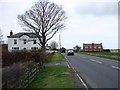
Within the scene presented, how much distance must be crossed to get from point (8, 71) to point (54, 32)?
6830cm

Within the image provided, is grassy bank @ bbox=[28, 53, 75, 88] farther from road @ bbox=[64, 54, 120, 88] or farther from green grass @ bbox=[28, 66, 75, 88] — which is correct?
road @ bbox=[64, 54, 120, 88]

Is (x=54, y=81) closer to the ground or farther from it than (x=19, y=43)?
closer to the ground

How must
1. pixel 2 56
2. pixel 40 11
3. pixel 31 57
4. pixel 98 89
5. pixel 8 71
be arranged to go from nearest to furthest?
pixel 8 71
pixel 98 89
pixel 2 56
pixel 31 57
pixel 40 11

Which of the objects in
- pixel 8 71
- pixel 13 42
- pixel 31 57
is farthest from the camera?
pixel 13 42

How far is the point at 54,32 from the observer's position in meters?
80.2

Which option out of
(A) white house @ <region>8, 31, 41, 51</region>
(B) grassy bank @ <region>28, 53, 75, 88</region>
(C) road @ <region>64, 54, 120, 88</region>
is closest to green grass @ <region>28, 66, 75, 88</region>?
(B) grassy bank @ <region>28, 53, 75, 88</region>

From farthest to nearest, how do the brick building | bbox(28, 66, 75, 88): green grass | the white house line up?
the brick building → the white house → bbox(28, 66, 75, 88): green grass

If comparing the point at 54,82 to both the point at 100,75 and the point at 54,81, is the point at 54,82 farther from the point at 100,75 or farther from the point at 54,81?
the point at 100,75

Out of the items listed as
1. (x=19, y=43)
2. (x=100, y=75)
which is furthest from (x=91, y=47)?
(x=100, y=75)

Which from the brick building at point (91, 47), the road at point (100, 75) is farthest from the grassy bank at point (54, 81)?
the brick building at point (91, 47)

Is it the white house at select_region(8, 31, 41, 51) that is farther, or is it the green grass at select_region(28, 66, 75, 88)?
the white house at select_region(8, 31, 41, 51)

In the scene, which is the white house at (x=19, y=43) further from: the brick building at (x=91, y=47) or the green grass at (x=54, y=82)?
the green grass at (x=54, y=82)

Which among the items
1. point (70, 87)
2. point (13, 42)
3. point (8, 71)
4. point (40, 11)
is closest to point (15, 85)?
point (8, 71)

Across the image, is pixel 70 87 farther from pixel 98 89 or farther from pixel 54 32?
pixel 54 32
